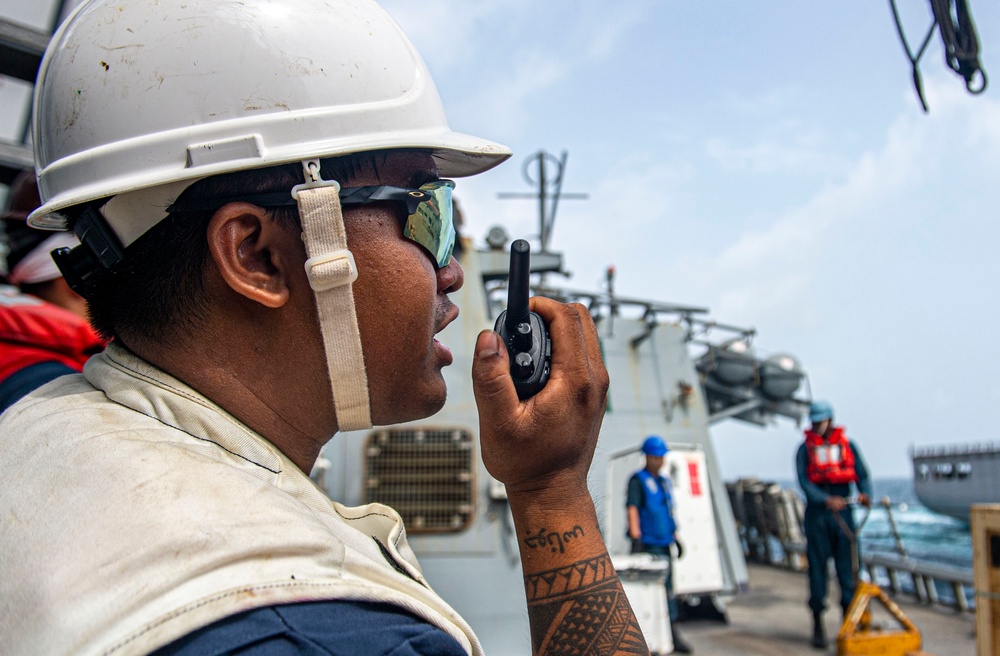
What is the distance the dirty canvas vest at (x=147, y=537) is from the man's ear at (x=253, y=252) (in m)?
0.20

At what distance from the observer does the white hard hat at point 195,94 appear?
108cm

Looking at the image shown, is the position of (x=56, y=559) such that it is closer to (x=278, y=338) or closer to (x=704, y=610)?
(x=278, y=338)

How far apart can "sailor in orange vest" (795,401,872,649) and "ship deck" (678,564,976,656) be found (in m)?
0.46

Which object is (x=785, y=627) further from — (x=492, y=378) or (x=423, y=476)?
(x=492, y=378)

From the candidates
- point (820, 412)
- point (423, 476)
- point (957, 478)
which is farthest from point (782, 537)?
point (957, 478)

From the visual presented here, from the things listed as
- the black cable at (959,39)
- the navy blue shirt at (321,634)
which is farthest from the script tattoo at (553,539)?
the black cable at (959,39)

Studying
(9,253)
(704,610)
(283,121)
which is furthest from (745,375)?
(283,121)

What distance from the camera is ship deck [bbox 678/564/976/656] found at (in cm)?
A: 689

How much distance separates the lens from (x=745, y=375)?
1229 centimetres

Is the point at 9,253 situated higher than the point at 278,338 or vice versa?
the point at 9,253

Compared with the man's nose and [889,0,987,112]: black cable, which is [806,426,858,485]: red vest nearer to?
[889,0,987,112]: black cable

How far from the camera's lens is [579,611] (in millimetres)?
1143

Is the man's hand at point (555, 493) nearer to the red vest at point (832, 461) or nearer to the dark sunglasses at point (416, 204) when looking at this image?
the dark sunglasses at point (416, 204)

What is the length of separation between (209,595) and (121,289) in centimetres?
68
